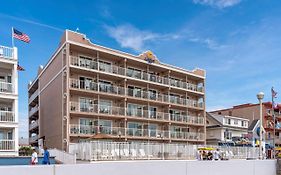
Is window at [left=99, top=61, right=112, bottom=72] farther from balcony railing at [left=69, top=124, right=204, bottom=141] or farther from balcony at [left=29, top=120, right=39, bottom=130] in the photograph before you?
balcony at [left=29, top=120, right=39, bottom=130]

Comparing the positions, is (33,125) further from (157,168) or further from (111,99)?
(157,168)

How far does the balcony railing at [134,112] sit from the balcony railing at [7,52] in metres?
9.06

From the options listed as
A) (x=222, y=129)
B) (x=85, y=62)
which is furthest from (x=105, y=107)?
(x=222, y=129)

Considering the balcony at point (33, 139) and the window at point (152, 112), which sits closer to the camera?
the window at point (152, 112)

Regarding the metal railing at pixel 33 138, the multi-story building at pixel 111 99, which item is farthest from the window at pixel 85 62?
the metal railing at pixel 33 138

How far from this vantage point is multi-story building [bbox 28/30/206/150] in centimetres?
3666

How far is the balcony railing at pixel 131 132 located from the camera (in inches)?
1416

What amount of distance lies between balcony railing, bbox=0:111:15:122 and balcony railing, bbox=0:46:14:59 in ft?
16.5

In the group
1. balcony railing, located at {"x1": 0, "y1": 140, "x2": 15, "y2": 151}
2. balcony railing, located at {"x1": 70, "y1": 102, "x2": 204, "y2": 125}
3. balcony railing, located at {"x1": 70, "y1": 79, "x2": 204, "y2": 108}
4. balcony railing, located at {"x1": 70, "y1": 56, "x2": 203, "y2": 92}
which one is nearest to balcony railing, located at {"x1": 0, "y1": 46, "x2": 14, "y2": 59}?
balcony railing, located at {"x1": 0, "y1": 140, "x2": 15, "y2": 151}

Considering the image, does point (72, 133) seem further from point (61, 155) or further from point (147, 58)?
point (147, 58)

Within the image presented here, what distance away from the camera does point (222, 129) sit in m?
55.6

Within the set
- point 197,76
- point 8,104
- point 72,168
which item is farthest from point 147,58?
point 72,168

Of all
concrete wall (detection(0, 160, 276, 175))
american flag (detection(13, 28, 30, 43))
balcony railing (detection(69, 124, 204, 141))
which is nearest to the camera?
concrete wall (detection(0, 160, 276, 175))

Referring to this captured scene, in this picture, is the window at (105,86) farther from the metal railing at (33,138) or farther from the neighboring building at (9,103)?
the metal railing at (33,138)
